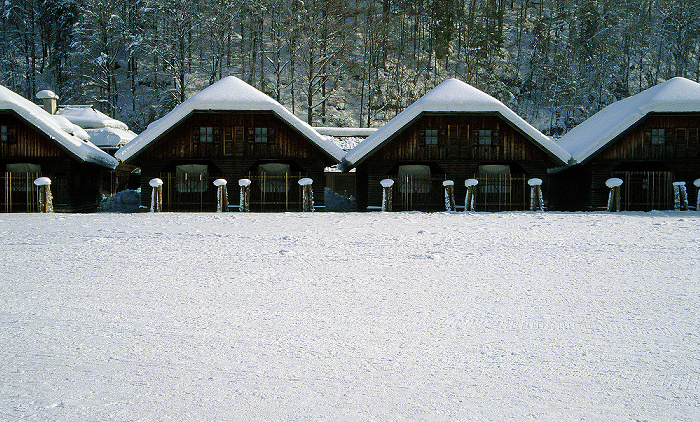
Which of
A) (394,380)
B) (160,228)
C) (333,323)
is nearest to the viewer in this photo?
(394,380)

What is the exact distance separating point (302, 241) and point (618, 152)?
18.1 meters

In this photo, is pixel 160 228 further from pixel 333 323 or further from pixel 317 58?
pixel 317 58

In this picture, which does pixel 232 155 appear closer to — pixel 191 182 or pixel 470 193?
pixel 191 182

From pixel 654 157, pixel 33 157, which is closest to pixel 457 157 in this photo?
pixel 654 157

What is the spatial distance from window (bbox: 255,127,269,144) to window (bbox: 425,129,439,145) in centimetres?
694

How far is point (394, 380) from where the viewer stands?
16.4ft

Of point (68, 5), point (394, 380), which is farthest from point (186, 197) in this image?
point (68, 5)

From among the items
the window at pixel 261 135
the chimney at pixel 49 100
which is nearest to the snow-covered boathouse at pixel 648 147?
the window at pixel 261 135

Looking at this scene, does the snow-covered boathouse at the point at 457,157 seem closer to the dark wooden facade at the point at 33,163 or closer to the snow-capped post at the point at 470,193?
the snow-capped post at the point at 470,193

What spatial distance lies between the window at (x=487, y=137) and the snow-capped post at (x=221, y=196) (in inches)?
436

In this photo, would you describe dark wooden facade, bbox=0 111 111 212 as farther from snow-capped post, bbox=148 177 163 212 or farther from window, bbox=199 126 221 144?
window, bbox=199 126 221 144

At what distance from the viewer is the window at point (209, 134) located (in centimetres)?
2362

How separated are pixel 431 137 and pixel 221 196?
933cm

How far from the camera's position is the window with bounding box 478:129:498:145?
2398 cm
